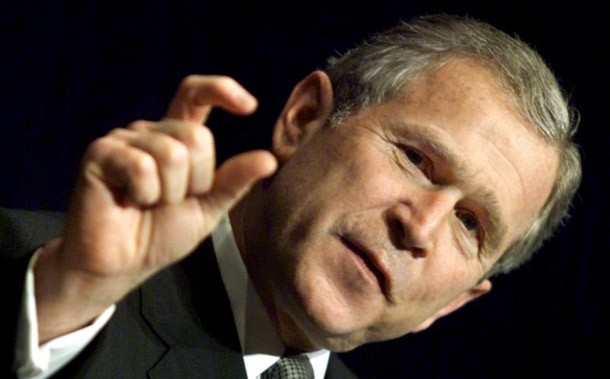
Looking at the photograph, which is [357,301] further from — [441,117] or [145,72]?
[145,72]

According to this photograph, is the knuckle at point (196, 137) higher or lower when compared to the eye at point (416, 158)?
higher

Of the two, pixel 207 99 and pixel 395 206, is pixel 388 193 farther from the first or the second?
pixel 207 99

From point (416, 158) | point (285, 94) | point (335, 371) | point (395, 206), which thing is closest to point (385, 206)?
point (395, 206)

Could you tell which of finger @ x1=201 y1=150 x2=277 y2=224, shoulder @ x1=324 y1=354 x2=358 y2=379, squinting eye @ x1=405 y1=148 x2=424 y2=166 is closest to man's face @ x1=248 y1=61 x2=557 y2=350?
squinting eye @ x1=405 y1=148 x2=424 y2=166

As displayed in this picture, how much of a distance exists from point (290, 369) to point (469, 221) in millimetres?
477

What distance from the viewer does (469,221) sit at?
149 centimetres

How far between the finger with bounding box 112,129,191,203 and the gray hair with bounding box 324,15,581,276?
0.72 meters

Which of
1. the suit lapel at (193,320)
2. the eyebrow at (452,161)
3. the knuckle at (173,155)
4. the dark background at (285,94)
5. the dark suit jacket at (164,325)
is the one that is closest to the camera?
the knuckle at (173,155)

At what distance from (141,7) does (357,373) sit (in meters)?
1.22

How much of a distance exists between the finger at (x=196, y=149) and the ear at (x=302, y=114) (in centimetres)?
66

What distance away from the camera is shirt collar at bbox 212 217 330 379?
141cm

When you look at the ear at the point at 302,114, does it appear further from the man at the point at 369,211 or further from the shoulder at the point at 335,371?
the shoulder at the point at 335,371

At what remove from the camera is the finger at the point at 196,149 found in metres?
0.78

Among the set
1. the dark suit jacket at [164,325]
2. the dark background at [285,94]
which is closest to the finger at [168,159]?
the dark suit jacket at [164,325]
